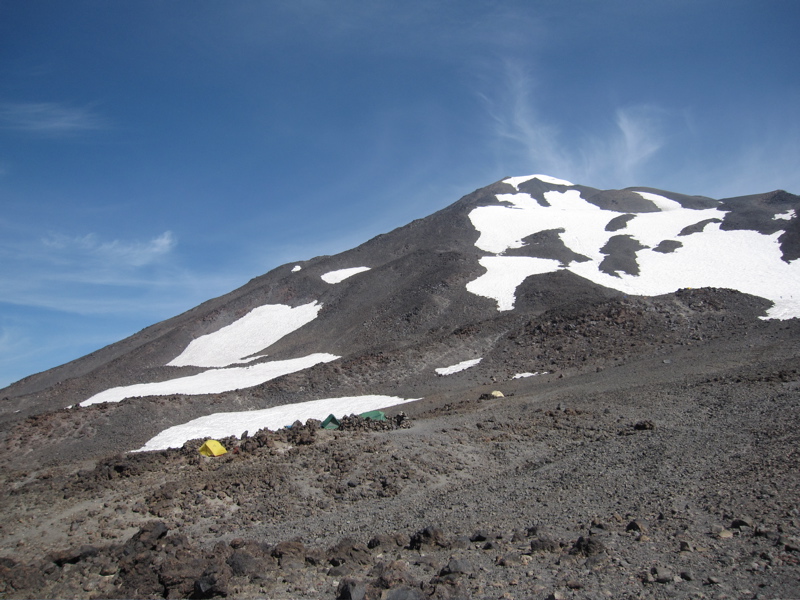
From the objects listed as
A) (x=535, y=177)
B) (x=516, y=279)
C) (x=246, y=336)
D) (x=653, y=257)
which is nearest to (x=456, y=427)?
(x=516, y=279)

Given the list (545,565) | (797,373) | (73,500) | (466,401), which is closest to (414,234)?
(466,401)

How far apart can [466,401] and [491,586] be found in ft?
53.5

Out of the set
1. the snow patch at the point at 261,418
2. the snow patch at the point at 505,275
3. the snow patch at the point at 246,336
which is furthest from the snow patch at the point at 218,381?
the snow patch at the point at 505,275

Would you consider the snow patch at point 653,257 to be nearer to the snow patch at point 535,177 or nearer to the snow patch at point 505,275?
the snow patch at point 505,275

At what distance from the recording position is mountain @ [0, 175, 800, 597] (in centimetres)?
755

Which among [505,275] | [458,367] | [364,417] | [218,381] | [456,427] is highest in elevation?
[505,275]

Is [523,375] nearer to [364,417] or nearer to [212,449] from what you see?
[364,417]

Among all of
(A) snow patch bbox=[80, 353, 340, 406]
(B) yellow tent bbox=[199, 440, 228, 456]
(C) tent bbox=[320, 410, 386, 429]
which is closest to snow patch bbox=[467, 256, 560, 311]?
(A) snow patch bbox=[80, 353, 340, 406]

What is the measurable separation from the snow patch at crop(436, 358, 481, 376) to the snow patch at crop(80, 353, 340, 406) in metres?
10.1

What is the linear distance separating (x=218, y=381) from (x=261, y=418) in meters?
12.8

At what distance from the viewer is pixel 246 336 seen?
48750 millimetres

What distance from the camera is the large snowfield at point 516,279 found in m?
26.0

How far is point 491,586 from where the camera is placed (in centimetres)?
622

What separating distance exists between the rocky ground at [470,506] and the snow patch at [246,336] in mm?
28760
